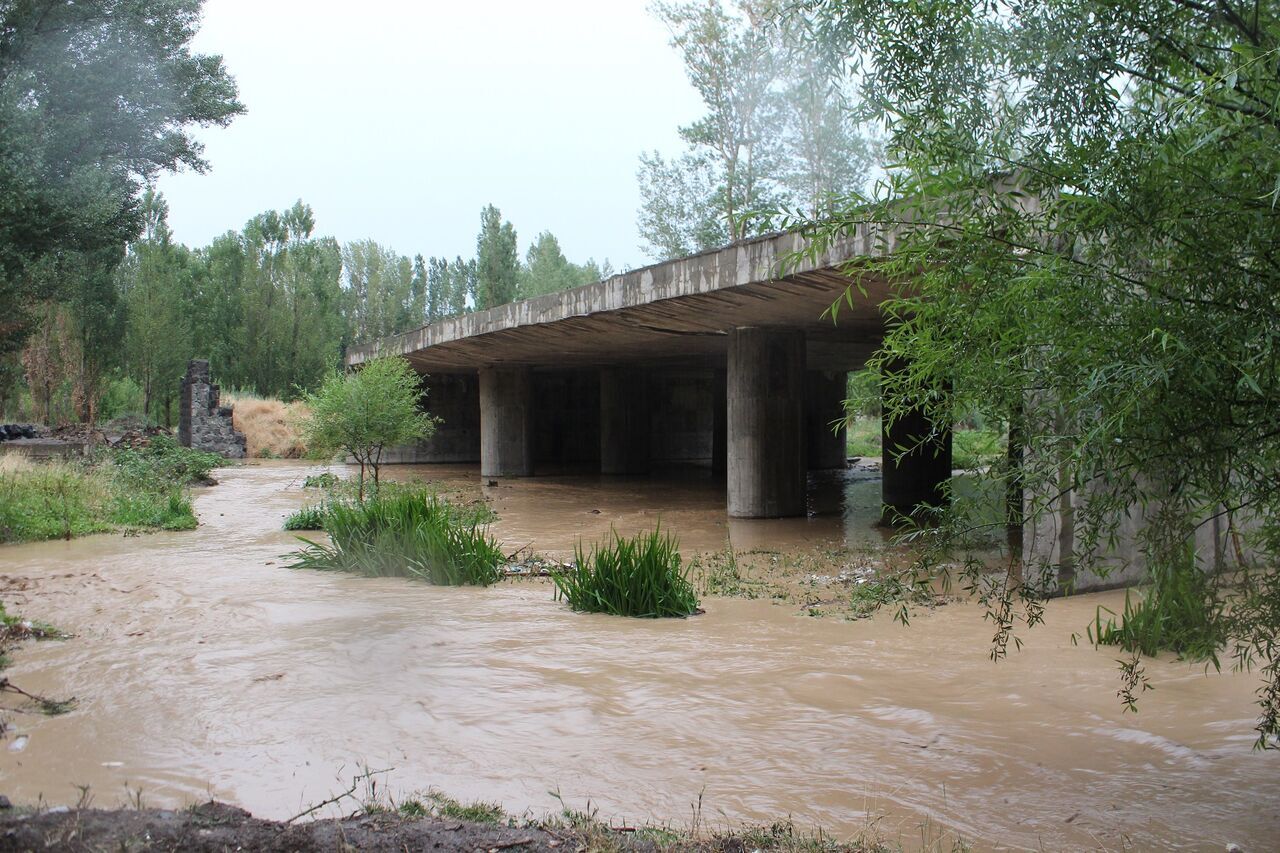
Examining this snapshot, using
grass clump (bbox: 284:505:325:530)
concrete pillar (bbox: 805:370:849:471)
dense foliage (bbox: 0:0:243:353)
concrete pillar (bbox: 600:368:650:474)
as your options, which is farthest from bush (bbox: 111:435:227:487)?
concrete pillar (bbox: 805:370:849:471)

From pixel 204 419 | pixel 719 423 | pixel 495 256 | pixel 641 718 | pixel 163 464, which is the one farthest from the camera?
pixel 495 256

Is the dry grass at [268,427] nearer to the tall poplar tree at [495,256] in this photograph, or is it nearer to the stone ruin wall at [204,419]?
the stone ruin wall at [204,419]

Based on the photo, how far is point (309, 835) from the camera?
2965 mm

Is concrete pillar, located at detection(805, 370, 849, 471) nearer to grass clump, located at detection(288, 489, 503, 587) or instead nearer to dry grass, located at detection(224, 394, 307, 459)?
dry grass, located at detection(224, 394, 307, 459)

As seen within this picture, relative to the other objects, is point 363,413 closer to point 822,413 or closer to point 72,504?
point 72,504

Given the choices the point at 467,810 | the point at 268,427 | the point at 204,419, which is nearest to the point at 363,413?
the point at 467,810

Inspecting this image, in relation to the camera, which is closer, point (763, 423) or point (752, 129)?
point (763, 423)

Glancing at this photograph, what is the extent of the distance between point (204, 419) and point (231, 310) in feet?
32.2

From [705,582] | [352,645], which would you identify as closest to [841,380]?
[705,582]

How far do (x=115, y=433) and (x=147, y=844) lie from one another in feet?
86.4

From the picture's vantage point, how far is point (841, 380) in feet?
89.8

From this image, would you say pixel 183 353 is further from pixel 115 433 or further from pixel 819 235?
pixel 819 235

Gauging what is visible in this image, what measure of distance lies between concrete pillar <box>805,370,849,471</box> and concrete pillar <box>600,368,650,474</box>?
509 centimetres

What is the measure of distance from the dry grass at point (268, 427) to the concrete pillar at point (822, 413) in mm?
16277
